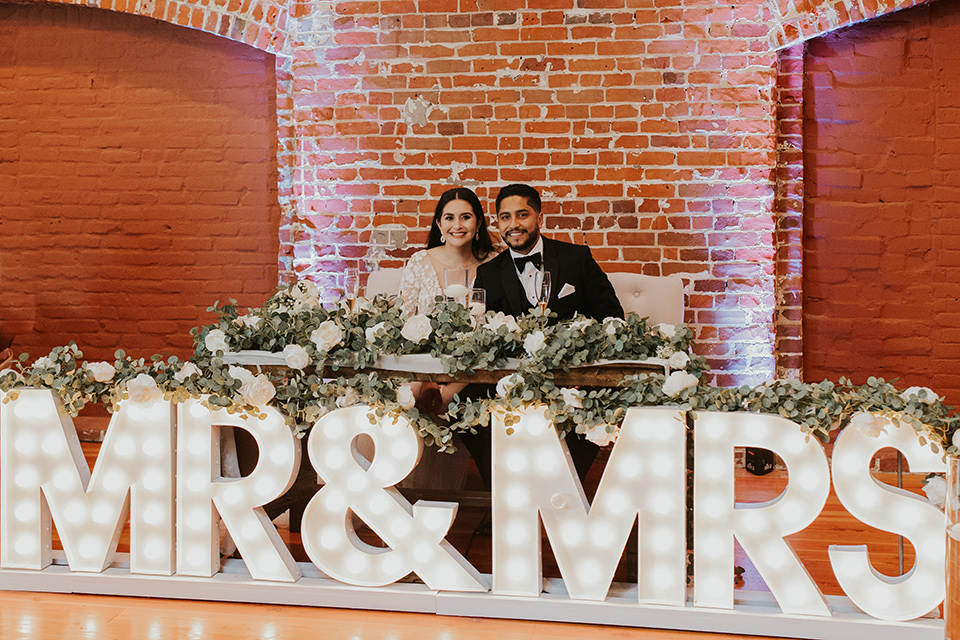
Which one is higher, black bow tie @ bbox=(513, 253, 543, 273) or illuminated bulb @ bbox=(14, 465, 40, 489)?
black bow tie @ bbox=(513, 253, 543, 273)

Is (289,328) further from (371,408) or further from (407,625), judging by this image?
(407,625)

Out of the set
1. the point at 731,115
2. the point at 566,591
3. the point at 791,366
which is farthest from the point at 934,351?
the point at 566,591

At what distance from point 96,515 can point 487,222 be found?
81.8 inches

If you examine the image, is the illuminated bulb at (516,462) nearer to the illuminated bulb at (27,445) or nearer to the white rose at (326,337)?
the white rose at (326,337)

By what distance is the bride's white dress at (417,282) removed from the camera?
10.5 feet

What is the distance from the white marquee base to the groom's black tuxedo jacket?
4.24 ft

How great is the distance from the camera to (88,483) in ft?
6.89

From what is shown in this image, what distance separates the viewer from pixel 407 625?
1936 mm

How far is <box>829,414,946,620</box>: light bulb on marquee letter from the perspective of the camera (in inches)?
70.1

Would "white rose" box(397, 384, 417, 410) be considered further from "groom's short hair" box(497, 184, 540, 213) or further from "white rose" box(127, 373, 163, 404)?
"groom's short hair" box(497, 184, 540, 213)

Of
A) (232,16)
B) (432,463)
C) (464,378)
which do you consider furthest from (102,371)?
(232,16)

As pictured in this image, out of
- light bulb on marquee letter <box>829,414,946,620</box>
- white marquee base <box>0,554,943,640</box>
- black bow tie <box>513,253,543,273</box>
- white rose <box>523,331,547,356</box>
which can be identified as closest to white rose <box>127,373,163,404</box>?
white marquee base <box>0,554,943,640</box>

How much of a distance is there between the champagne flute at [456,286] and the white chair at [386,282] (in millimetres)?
967

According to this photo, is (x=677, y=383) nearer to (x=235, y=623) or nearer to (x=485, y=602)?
(x=485, y=602)
